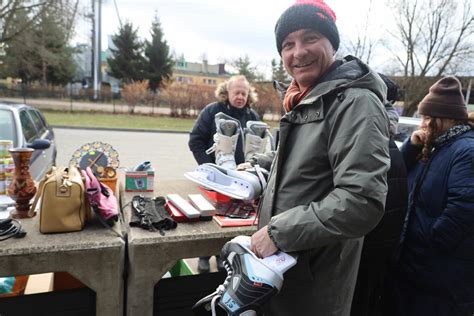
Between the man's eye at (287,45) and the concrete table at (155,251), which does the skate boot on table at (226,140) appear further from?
the man's eye at (287,45)

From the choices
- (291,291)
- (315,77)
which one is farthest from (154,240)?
(315,77)

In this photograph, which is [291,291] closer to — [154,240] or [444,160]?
[154,240]

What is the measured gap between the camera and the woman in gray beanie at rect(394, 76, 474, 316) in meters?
1.77

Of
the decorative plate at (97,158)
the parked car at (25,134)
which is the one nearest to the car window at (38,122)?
the parked car at (25,134)

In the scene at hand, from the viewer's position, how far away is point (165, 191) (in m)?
2.59

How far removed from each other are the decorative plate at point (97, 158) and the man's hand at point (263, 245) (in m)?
1.46

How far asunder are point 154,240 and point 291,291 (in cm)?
74

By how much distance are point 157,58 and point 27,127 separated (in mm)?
29373

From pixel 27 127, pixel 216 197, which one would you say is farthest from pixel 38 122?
pixel 216 197

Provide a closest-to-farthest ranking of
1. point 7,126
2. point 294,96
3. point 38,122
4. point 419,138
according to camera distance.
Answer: point 294,96 → point 419,138 → point 7,126 → point 38,122

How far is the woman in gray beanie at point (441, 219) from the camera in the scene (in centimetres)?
177

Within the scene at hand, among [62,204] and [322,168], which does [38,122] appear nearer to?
[62,204]

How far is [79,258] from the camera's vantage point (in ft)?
5.39

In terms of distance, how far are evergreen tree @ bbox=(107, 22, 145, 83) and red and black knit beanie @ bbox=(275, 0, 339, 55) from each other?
108ft
